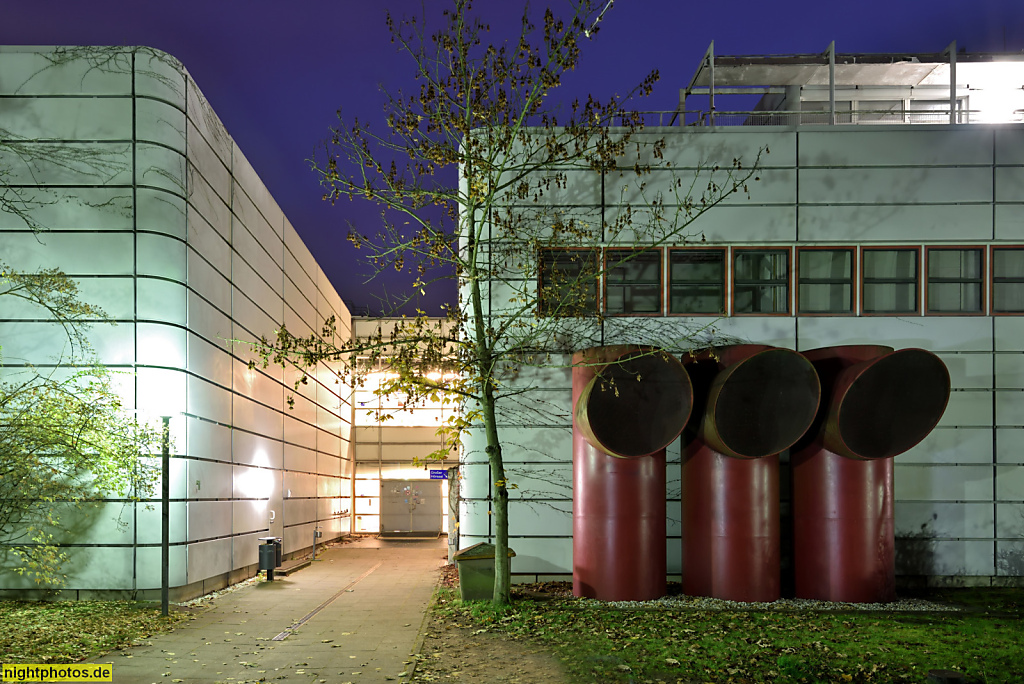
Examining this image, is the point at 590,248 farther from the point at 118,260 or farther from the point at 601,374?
the point at 118,260

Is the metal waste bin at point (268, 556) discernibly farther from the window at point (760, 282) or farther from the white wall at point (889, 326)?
the window at point (760, 282)

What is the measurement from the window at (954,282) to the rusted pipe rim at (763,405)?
4.96 m

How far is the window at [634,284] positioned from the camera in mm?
15555

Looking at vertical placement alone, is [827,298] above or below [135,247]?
below

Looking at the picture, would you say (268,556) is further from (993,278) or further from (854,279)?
(993,278)

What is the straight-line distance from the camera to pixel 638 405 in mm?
12852

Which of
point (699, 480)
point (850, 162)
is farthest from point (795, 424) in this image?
point (850, 162)

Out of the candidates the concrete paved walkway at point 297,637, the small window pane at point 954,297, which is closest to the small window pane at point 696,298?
the small window pane at point 954,297

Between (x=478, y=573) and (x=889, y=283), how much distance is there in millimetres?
9733

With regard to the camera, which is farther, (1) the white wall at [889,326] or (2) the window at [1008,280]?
(2) the window at [1008,280]

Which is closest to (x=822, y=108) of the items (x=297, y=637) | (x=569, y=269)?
(x=569, y=269)

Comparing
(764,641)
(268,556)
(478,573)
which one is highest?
(478,573)

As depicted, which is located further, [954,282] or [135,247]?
[954,282]

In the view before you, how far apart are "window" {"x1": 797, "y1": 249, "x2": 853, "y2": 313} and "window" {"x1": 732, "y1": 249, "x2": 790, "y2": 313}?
1.01 feet
